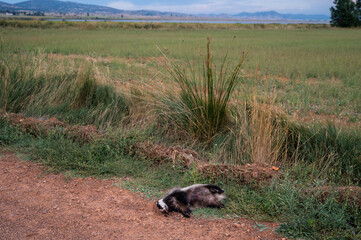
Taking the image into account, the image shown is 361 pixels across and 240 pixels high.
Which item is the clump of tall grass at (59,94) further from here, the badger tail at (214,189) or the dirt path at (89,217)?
the badger tail at (214,189)

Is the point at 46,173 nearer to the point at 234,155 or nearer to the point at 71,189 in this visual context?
→ the point at 71,189

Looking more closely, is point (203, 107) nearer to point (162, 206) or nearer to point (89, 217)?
point (162, 206)

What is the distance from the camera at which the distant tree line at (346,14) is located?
55.6 m

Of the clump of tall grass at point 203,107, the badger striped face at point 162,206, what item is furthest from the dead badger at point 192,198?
the clump of tall grass at point 203,107

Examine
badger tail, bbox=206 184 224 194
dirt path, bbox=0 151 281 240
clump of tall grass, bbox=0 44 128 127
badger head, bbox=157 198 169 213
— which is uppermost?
clump of tall grass, bbox=0 44 128 127

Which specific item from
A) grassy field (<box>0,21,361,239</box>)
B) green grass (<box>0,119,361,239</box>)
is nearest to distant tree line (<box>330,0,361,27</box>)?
grassy field (<box>0,21,361,239</box>)

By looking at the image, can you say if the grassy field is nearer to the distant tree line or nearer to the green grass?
the green grass

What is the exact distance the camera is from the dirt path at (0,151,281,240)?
2623 mm

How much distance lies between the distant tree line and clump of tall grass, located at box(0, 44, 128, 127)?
60.9 meters

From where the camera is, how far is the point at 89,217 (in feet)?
9.41

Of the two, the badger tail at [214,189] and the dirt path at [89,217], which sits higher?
the badger tail at [214,189]

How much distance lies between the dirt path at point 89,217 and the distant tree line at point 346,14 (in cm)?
6331

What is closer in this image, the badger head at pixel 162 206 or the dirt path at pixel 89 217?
the dirt path at pixel 89 217

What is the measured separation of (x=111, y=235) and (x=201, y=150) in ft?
6.99
